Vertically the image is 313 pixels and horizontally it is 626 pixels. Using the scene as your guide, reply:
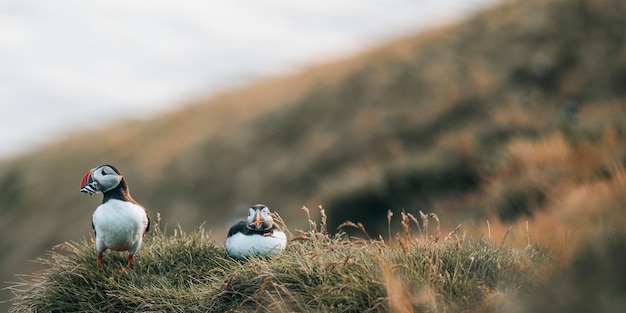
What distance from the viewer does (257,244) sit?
20.4 ft

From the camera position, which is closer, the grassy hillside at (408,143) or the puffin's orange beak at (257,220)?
the puffin's orange beak at (257,220)

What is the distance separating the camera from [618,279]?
149 inches

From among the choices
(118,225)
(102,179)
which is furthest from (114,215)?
(102,179)

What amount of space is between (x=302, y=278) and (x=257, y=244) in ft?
3.05

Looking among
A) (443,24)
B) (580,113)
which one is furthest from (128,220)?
(443,24)

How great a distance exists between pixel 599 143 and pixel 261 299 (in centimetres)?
851

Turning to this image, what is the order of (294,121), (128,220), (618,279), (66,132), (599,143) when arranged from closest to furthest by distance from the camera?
(618,279) < (128,220) < (599,143) < (294,121) < (66,132)

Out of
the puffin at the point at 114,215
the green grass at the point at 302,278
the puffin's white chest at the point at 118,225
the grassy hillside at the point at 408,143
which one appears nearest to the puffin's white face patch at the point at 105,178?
the puffin at the point at 114,215

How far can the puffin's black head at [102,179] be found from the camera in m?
6.11

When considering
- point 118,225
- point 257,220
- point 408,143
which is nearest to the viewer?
point 118,225

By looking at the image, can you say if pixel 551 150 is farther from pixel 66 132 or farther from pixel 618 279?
pixel 66 132

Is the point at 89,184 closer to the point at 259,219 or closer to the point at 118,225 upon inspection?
the point at 118,225

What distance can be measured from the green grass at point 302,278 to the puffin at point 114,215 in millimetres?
317

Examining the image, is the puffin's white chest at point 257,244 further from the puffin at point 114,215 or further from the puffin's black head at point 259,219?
the puffin at point 114,215
